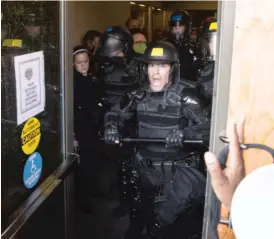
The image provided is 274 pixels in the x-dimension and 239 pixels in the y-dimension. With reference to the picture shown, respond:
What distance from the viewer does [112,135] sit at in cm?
230

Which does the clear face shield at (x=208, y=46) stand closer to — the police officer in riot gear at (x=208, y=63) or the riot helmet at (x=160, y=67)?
the police officer in riot gear at (x=208, y=63)

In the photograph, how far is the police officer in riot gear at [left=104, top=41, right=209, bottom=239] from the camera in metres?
2.29

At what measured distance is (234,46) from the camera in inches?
39.6

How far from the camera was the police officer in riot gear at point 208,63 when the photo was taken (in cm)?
267

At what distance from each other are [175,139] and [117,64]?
114 centimetres

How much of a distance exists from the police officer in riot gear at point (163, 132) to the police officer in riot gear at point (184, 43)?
1172 millimetres

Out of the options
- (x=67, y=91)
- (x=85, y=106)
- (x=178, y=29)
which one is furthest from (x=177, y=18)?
(x=67, y=91)

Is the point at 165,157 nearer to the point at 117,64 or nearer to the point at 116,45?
the point at 117,64

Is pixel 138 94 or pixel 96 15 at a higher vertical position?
pixel 96 15

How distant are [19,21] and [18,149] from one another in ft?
1.38

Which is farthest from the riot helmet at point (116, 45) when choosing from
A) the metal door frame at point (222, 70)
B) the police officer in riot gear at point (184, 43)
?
the metal door frame at point (222, 70)

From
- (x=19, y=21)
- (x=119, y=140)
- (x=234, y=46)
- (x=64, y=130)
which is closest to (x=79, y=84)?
(x=119, y=140)

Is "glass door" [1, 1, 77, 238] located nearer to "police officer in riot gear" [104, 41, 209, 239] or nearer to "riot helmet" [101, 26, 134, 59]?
"police officer in riot gear" [104, 41, 209, 239]

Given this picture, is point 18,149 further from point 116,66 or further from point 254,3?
point 116,66
